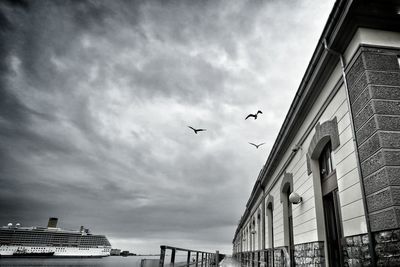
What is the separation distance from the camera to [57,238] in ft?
356

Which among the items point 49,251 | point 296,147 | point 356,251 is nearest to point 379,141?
point 356,251

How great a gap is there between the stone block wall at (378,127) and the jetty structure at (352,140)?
0.01 meters

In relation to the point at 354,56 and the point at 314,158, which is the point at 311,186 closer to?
the point at 314,158

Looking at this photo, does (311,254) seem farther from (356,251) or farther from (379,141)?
(379,141)

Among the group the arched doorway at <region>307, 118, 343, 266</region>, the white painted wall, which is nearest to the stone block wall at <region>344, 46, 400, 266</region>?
the white painted wall

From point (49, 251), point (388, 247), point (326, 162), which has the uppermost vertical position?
point (326, 162)

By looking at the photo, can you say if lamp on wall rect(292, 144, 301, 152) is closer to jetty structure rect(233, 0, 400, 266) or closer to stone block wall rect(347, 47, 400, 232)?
jetty structure rect(233, 0, 400, 266)

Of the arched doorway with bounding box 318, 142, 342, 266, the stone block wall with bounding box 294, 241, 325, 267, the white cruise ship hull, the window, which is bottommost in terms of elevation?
the white cruise ship hull

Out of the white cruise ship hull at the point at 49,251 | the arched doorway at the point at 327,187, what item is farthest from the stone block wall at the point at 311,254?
the white cruise ship hull at the point at 49,251

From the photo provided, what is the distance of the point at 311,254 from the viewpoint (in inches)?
226

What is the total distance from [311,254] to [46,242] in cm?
12747

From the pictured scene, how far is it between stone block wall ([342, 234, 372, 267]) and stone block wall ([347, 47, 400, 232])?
0.40 m

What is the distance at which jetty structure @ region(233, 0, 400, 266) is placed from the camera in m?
3.49

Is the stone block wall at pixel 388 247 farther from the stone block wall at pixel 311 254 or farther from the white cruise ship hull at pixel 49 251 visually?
the white cruise ship hull at pixel 49 251
